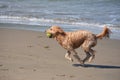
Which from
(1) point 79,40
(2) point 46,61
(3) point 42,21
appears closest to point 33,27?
(3) point 42,21

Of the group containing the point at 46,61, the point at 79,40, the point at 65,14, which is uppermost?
the point at 79,40

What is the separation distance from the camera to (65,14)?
56.9 ft

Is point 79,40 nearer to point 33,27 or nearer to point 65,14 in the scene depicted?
point 33,27

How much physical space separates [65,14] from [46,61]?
8.39 m

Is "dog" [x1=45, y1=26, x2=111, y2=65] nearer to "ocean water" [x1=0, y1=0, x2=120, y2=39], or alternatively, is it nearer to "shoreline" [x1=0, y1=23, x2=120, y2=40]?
"ocean water" [x1=0, y1=0, x2=120, y2=39]

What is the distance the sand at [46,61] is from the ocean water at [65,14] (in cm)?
217

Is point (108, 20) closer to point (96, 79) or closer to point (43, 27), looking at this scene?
point (43, 27)

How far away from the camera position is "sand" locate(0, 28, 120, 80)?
7949 millimetres

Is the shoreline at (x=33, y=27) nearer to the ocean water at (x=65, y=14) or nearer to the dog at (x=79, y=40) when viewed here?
the ocean water at (x=65, y=14)

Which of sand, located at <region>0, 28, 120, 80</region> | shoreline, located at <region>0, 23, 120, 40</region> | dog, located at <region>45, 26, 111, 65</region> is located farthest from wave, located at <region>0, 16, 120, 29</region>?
dog, located at <region>45, 26, 111, 65</region>

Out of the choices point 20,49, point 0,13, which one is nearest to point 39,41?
point 20,49

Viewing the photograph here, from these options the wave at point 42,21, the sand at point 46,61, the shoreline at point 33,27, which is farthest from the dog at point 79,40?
the wave at point 42,21

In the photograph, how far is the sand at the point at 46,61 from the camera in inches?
313

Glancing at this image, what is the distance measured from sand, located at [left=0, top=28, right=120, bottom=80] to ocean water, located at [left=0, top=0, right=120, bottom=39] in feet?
7.12
